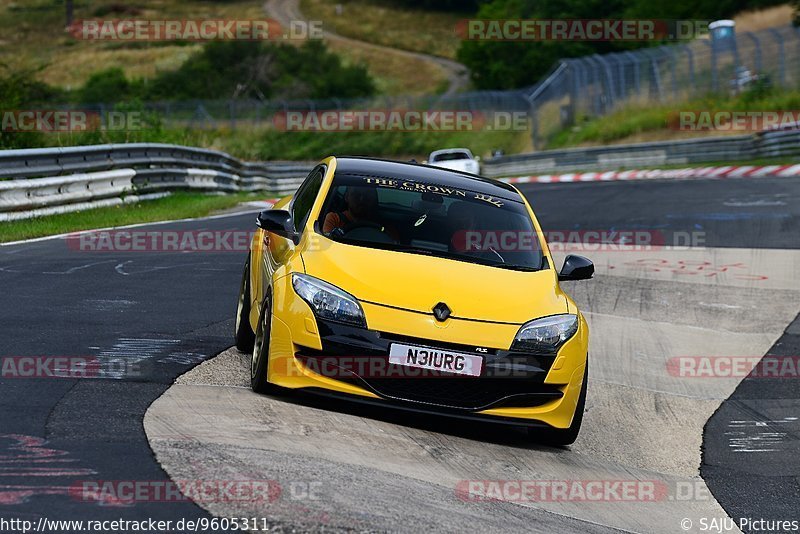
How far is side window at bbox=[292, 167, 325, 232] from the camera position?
27.6 feet

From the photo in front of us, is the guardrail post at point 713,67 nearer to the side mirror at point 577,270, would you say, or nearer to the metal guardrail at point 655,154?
the metal guardrail at point 655,154

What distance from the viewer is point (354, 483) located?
18.7 ft

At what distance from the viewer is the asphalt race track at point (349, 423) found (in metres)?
5.50

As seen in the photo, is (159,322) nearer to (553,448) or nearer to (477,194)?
(477,194)

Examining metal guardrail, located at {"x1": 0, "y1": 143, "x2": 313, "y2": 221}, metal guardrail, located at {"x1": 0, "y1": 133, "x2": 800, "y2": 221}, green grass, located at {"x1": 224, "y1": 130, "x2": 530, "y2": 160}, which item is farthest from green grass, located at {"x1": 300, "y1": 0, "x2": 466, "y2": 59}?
metal guardrail, located at {"x1": 0, "y1": 143, "x2": 313, "y2": 221}

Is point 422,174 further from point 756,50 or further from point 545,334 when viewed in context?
point 756,50

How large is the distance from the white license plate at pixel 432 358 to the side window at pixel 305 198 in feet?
4.94

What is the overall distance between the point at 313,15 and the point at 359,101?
6249 centimetres

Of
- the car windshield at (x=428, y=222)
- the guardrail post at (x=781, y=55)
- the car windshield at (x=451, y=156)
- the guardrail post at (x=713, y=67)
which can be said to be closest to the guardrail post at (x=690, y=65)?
the guardrail post at (x=713, y=67)

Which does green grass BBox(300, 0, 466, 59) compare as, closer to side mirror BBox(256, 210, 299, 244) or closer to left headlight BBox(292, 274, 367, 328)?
side mirror BBox(256, 210, 299, 244)

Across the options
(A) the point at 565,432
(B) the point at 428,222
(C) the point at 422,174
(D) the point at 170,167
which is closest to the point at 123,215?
(D) the point at 170,167

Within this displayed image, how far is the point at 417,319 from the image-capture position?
7074 mm

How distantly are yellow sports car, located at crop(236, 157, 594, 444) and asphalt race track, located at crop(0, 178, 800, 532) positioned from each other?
0.25m

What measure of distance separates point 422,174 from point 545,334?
207 cm
